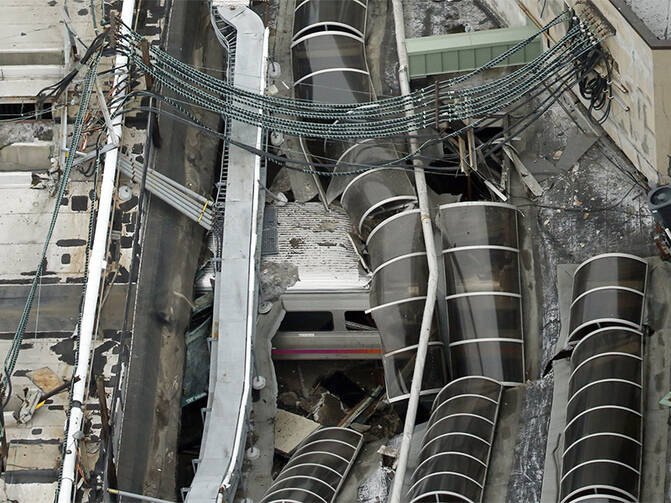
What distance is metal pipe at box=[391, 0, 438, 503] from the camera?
28.6 meters

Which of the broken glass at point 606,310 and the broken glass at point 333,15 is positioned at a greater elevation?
the broken glass at point 333,15

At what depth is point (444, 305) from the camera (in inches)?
1250

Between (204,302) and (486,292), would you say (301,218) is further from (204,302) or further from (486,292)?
(486,292)

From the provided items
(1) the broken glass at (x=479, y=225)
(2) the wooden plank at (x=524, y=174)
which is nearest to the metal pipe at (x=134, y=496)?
(1) the broken glass at (x=479, y=225)

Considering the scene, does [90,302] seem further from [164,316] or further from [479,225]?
[479,225]

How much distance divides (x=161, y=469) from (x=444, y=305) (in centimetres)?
822

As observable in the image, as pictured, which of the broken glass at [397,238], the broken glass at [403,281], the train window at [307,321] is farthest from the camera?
the train window at [307,321]

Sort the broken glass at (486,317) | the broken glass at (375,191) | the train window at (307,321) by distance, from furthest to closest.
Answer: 1. the train window at (307,321)
2. the broken glass at (375,191)
3. the broken glass at (486,317)

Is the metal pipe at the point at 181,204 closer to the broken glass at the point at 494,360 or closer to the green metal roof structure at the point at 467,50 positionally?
the green metal roof structure at the point at 467,50

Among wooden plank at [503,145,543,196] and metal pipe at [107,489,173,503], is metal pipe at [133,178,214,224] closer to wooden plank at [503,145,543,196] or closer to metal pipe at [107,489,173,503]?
wooden plank at [503,145,543,196]

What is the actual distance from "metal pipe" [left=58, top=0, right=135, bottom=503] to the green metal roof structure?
840cm

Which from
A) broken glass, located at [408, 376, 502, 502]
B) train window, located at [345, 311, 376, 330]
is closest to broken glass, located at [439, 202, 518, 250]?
broken glass, located at [408, 376, 502, 502]

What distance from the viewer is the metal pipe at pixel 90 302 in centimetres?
2859

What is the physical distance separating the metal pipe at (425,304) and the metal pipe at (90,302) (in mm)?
7421
